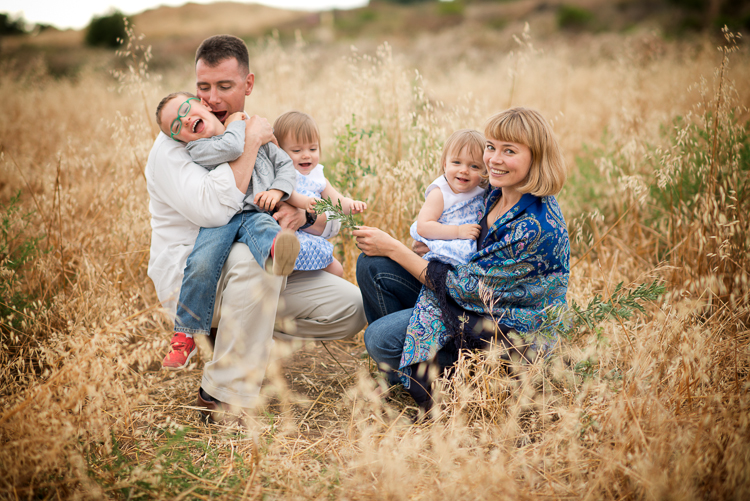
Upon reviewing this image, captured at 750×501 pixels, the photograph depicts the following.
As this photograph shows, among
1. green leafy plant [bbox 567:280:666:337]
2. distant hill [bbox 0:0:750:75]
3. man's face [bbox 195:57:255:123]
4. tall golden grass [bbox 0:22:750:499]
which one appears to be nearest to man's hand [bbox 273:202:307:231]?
man's face [bbox 195:57:255:123]

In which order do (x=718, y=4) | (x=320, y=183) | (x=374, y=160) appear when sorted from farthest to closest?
(x=718, y=4) → (x=374, y=160) → (x=320, y=183)

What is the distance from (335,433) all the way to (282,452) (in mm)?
292

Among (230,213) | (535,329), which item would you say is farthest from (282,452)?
(535,329)

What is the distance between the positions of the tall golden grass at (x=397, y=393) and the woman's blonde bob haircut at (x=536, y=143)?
67 centimetres

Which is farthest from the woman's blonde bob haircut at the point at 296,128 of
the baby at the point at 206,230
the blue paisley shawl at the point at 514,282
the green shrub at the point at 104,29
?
the green shrub at the point at 104,29

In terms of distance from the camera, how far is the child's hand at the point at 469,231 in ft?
7.91

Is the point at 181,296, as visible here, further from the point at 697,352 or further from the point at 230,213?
the point at 697,352

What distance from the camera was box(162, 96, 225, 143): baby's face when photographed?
2285 mm

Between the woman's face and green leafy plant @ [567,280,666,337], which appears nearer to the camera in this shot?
green leafy plant @ [567,280,666,337]

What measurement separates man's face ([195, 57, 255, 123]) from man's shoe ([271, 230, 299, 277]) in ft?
3.10

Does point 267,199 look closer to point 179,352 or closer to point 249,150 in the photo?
point 249,150

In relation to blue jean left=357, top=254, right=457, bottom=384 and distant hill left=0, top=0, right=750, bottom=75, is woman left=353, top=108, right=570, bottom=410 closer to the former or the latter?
blue jean left=357, top=254, right=457, bottom=384

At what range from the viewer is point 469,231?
242 cm

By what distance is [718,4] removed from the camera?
1692 cm
